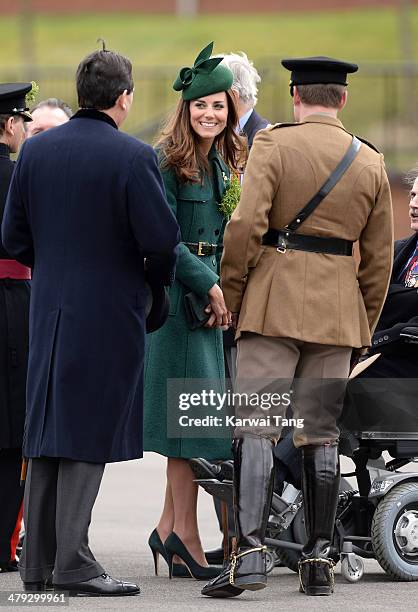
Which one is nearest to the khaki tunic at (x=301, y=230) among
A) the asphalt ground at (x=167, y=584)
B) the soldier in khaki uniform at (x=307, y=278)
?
the soldier in khaki uniform at (x=307, y=278)

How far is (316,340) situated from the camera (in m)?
6.21

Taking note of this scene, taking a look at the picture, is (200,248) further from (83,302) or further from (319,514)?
(319,514)

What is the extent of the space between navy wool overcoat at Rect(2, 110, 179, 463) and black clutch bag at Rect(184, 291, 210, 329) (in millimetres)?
861

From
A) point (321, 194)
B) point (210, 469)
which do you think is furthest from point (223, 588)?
point (321, 194)

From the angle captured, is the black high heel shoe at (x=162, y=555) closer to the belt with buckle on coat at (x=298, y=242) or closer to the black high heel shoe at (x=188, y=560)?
the black high heel shoe at (x=188, y=560)

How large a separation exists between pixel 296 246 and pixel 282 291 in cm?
18

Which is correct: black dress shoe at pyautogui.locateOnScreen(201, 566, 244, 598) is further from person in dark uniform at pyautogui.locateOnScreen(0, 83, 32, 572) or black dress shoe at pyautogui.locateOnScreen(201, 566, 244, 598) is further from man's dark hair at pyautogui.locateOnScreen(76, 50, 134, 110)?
man's dark hair at pyautogui.locateOnScreen(76, 50, 134, 110)

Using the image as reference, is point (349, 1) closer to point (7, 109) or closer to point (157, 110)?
point (157, 110)

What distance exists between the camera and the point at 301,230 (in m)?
6.21

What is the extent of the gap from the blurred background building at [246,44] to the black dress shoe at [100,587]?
17647 millimetres

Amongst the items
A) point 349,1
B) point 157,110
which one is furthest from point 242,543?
point 349,1

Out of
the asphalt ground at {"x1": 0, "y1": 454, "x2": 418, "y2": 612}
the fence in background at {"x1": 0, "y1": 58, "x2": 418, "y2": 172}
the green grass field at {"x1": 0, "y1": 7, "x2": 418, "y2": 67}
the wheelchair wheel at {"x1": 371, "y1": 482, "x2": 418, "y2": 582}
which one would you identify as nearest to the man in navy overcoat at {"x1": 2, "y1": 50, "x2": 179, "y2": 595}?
the asphalt ground at {"x1": 0, "y1": 454, "x2": 418, "y2": 612}

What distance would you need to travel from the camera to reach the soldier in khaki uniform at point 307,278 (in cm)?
613

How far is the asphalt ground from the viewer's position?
19.5 ft
